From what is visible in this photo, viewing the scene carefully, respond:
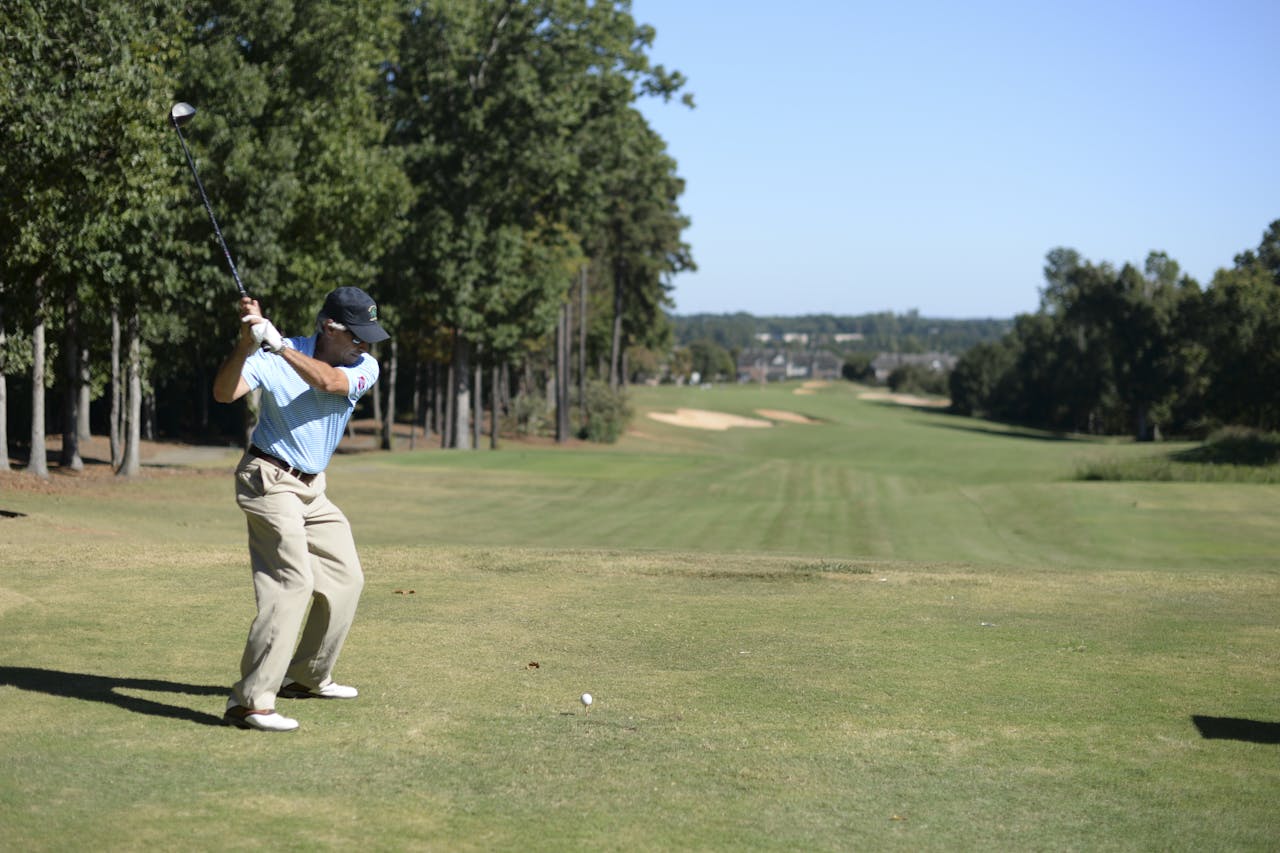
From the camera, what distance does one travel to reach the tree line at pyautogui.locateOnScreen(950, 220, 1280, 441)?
83.9 metres

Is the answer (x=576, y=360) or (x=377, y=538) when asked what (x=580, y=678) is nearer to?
(x=377, y=538)

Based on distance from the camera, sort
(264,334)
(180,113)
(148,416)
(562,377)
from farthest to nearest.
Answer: (562,377) < (148,416) < (180,113) < (264,334)

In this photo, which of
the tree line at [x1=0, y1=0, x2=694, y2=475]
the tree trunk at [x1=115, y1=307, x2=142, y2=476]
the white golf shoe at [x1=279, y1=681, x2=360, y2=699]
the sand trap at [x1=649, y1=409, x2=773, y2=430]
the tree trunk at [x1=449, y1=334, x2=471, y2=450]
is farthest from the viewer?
the sand trap at [x1=649, y1=409, x2=773, y2=430]

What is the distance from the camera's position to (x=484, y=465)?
4669 centimetres

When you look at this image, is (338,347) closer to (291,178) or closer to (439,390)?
(291,178)

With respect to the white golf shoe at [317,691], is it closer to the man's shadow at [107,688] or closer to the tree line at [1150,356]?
the man's shadow at [107,688]

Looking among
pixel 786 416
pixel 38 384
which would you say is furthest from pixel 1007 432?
pixel 38 384

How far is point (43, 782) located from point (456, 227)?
4507 centimetres

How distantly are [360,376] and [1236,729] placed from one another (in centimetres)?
572

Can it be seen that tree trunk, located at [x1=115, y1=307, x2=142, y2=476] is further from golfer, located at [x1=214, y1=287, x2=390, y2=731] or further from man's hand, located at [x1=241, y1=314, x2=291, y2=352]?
man's hand, located at [x1=241, y1=314, x2=291, y2=352]

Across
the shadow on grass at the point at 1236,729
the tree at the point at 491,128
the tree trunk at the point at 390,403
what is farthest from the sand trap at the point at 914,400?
the shadow on grass at the point at 1236,729

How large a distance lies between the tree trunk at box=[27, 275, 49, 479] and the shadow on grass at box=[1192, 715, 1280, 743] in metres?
26.1

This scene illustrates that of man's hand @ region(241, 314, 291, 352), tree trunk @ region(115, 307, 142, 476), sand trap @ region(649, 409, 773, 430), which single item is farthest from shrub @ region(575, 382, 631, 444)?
man's hand @ region(241, 314, 291, 352)

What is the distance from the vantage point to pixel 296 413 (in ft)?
27.2
